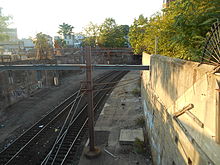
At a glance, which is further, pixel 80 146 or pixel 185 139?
pixel 80 146

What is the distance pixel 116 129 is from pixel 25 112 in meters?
11.0

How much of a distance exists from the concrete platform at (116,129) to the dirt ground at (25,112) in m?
6.69

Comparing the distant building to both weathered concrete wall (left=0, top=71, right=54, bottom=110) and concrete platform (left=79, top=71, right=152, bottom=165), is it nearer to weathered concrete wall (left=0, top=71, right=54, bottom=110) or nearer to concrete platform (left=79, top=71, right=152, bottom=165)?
weathered concrete wall (left=0, top=71, right=54, bottom=110)

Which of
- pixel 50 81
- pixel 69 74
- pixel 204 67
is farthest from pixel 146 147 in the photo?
pixel 69 74

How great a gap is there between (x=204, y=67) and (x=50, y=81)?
29.6 metres

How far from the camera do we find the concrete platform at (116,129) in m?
10.0

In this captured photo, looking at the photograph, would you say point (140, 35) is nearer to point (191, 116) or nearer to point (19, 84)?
point (19, 84)

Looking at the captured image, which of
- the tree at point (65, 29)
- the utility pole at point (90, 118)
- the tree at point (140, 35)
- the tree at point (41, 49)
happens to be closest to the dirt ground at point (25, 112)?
the utility pole at point (90, 118)

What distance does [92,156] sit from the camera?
33.6 feet

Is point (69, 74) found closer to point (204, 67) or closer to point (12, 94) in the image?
point (12, 94)

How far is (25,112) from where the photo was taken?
17.7 meters

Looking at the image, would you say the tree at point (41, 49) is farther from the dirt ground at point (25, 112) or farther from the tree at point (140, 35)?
the tree at point (140, 35)

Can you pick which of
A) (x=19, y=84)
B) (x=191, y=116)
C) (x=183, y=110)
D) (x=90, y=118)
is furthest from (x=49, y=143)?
(x=19, y=84)

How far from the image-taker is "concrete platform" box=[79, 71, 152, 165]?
10.0 meters
